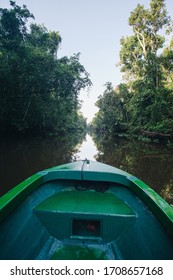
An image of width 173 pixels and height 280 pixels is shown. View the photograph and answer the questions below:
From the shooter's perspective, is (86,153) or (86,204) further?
(86,153)

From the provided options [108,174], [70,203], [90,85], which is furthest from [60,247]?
[90,85]

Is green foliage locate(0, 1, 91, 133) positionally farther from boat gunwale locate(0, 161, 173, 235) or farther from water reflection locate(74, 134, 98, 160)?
boat gunwale locate(0, 161, 173, 235)

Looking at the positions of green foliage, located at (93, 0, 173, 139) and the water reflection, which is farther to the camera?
green foliage, located at (93, 0, 173, 139)

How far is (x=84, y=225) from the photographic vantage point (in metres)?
2.34

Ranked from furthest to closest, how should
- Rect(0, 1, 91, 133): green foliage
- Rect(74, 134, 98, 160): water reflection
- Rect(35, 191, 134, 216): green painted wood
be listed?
Rect(0, 1, 91, 133): green foliage
Rect(74, 134, 98, 160): water reflection
Rect(35, 191, 134, 216): green painted wood

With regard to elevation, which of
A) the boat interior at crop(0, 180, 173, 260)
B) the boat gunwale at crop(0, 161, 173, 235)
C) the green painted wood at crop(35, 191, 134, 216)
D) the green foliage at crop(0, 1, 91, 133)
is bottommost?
the boat interior at crop(0, 180, 173, 260)

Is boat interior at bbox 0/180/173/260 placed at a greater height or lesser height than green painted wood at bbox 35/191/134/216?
lesser

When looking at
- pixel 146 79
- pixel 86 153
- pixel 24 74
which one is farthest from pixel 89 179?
pixel 146 79

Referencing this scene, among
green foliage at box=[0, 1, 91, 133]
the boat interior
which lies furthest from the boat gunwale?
green foliage at box=[0, 1, 91, 133]

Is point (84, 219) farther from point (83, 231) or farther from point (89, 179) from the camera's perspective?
point (89, 179)

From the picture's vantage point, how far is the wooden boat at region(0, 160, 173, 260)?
198cm

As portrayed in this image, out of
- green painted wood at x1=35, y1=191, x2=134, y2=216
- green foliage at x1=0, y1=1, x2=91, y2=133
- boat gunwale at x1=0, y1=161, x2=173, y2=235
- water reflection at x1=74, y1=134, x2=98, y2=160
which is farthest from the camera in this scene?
green foliage at x1=0, y1=1, x2=91, y2=133

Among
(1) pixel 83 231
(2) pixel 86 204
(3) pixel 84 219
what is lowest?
(1) pixel 83 231
